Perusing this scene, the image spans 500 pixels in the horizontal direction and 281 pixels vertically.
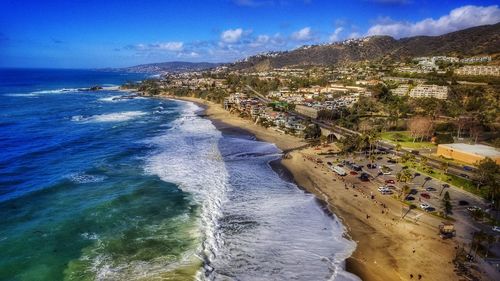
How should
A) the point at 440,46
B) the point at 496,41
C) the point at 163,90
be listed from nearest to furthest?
the point at 496,41 → the point at 163,90 → the point at 440,46

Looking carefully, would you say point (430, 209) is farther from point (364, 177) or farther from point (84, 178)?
point (84, 178)

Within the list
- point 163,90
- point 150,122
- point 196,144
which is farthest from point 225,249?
point 163,90

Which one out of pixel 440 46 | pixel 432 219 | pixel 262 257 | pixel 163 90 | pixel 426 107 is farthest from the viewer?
pixel 440 46

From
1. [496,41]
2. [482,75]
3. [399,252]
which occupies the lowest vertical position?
[399,252]

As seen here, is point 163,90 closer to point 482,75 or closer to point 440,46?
point 482,75

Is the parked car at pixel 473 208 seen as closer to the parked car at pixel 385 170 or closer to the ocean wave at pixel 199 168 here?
the parked car at pixel 385 170

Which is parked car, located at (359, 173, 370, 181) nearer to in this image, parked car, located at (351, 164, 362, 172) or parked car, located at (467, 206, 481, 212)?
parked car, located at (351, 164, 362, 172)

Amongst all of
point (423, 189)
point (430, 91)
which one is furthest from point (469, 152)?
point (430, 91)

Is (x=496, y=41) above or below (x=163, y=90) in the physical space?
above

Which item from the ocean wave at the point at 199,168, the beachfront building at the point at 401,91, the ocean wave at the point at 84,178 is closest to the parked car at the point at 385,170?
the ocean wave at the point at 199,168
